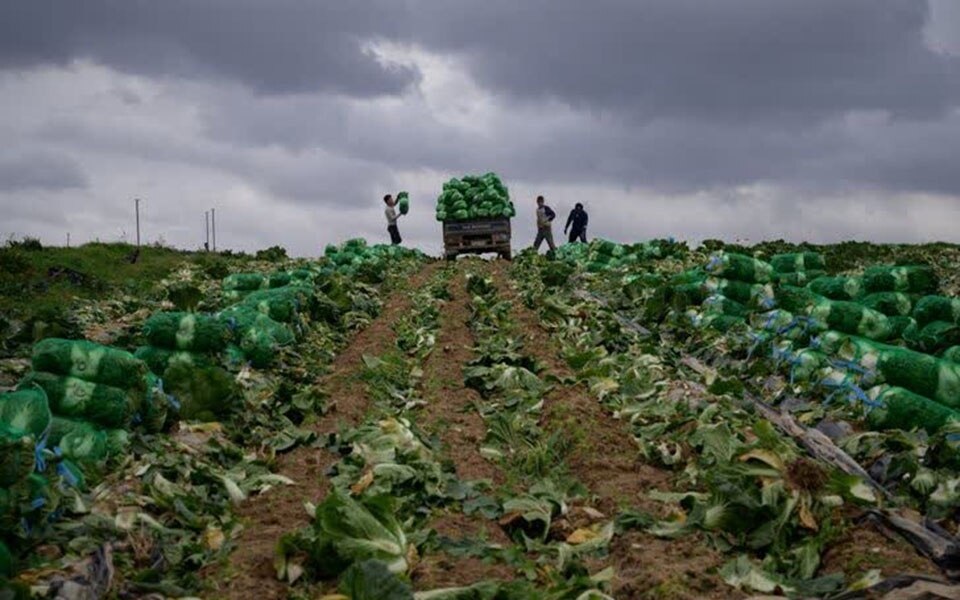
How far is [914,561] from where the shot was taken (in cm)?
470

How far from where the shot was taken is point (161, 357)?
8.41 metres

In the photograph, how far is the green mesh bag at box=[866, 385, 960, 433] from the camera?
7137 mm

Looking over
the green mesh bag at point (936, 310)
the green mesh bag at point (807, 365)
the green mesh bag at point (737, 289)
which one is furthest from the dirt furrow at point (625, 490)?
the green mesh bag at point (936, 310)

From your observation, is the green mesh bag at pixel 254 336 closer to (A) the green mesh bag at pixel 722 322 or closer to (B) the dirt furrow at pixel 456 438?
(B) the dirt furrow at pixel 456 438

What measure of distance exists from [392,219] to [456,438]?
21.9 meters

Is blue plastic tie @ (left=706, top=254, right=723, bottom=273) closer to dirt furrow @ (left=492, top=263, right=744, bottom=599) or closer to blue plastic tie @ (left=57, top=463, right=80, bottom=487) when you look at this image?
dirt furrow @ (left=492, top=263, right=744, bottom=599)

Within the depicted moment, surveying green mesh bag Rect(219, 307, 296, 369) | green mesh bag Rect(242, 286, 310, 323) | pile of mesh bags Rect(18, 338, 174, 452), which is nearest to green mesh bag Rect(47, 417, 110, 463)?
pile of mesh bags Rect(18, 338, 174, 452)

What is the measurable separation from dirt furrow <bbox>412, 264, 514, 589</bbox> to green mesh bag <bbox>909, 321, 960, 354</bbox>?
4.60 m

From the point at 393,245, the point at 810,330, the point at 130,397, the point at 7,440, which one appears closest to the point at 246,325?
the point at 130,397

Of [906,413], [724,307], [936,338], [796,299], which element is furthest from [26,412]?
[724,307]

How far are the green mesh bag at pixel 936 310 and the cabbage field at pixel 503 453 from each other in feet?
0.09

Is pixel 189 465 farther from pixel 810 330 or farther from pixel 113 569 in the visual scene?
pixel 810 330

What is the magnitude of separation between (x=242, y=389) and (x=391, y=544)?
3.98m

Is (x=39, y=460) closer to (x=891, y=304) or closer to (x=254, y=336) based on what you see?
(x=254, y=336)
